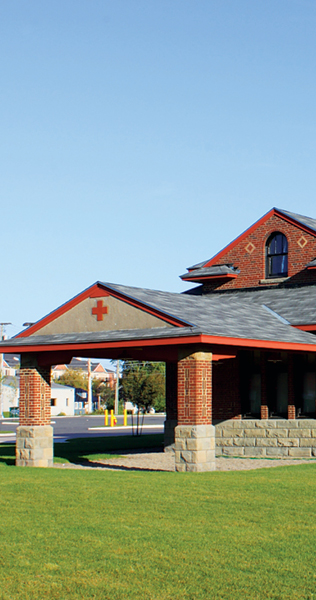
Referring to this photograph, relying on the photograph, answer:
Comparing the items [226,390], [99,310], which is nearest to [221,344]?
[99,310]

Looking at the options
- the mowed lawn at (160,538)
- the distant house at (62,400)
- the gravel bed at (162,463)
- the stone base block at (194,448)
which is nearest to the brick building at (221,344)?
the stone base block at (194,448)

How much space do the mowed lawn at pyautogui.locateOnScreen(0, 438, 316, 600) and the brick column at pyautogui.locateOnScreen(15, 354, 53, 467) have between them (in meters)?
3.85

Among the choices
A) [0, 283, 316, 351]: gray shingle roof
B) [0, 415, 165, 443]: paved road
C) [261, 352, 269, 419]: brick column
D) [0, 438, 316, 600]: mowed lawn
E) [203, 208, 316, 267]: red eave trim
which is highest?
[203, 208, 316, 267]: red eave trim

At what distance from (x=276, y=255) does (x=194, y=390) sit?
9954 millimetres

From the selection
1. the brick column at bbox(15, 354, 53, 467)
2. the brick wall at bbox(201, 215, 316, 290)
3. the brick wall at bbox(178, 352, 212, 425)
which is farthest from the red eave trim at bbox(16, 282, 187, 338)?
the brick wall at bbox(201, 215, 316, 290)

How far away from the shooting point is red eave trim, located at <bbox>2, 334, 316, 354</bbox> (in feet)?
51.9

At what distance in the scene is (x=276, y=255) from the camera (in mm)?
24875

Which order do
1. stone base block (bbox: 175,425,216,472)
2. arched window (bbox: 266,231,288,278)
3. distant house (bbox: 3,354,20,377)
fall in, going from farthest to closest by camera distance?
distant house (bbox: 3,354,20,377)
arched window (bbox: 266,231,288,278)
stone base block (bbox: 175,425,216,472)

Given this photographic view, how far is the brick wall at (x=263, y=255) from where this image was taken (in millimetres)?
23953

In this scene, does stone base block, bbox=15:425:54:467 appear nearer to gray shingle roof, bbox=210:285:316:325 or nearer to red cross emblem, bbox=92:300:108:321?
red cross emblem, bbox=92:300:108:321

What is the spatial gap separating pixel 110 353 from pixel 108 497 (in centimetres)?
678

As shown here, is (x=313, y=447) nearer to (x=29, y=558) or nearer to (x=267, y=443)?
(x=267, y=443)

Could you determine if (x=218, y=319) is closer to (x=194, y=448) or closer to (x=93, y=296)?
(x=93, y=296)

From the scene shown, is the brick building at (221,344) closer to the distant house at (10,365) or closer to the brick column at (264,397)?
the brick column at (264,397)
